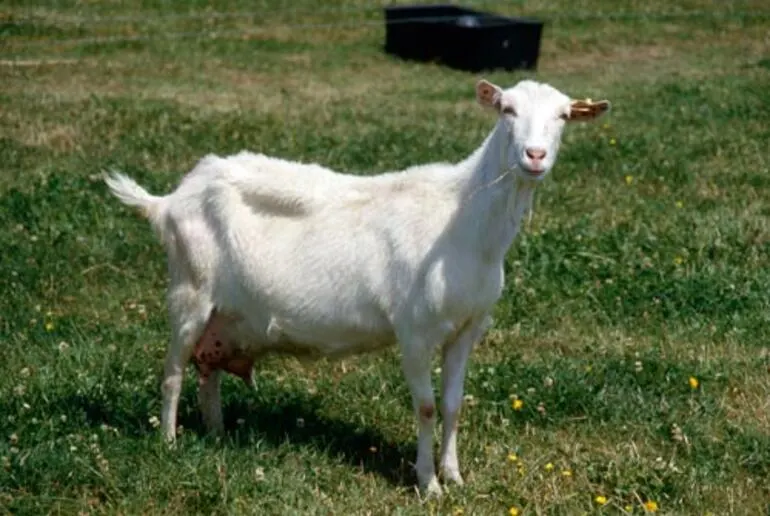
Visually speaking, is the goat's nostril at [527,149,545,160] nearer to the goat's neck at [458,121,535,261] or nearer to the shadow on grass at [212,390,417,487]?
the goat's neck at [458,121,535,261]

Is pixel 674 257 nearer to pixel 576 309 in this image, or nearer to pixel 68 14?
pixel 576 309

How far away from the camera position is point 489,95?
700 centimetres

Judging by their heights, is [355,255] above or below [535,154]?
below

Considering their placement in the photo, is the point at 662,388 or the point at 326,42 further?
the point at 326,42

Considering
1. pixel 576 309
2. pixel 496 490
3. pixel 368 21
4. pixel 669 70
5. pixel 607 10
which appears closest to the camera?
pixel 496 490

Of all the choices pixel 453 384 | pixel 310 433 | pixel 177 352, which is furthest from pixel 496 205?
pixel 177 352

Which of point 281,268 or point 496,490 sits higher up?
point 281,268

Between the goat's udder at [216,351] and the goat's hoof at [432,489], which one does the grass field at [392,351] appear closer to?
the goat's hoof at [432,489]

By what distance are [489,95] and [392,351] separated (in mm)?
2376

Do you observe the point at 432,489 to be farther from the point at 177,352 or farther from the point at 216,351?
the point at 177,352

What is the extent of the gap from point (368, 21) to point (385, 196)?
51.1 feet

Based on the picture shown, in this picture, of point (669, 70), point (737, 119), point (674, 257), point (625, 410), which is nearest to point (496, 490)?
point (625, 410)

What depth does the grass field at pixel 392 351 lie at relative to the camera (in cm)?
704

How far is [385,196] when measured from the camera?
7.44 metres
